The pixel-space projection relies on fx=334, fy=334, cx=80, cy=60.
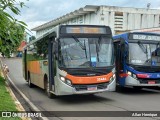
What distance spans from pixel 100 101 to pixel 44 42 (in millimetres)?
4170

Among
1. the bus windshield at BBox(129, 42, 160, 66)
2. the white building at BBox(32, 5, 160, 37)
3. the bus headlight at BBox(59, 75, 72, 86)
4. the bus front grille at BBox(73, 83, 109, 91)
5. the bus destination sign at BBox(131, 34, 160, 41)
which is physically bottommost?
the bus front grille at BBox(73, 83, 109, 91)

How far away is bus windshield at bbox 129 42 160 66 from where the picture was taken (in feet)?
50.1

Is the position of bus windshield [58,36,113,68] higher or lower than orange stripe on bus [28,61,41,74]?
higher

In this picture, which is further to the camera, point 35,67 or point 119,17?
point 119,17

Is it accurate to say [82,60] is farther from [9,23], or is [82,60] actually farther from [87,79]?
[9,23]

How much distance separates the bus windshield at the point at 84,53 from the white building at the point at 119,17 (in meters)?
19.0

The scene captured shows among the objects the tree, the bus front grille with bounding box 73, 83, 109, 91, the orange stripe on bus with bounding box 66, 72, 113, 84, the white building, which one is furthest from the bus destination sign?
the white building

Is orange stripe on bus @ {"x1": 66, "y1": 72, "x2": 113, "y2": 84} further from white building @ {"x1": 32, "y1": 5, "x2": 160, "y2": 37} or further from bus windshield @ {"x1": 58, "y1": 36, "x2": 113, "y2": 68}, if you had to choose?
white building @ {"x1": 32, "y1": 5, "x2": 160, "y2": 37}

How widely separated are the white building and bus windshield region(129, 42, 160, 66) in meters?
16.1

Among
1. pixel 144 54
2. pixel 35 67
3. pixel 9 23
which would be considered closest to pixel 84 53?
pixel 144 54

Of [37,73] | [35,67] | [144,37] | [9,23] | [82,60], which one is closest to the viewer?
[9,23]

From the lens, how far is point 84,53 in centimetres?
1246

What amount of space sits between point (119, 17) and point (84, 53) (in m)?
21.2

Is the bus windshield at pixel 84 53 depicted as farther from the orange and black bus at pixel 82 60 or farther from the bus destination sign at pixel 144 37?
the bus destination sign at pixel 144 37
